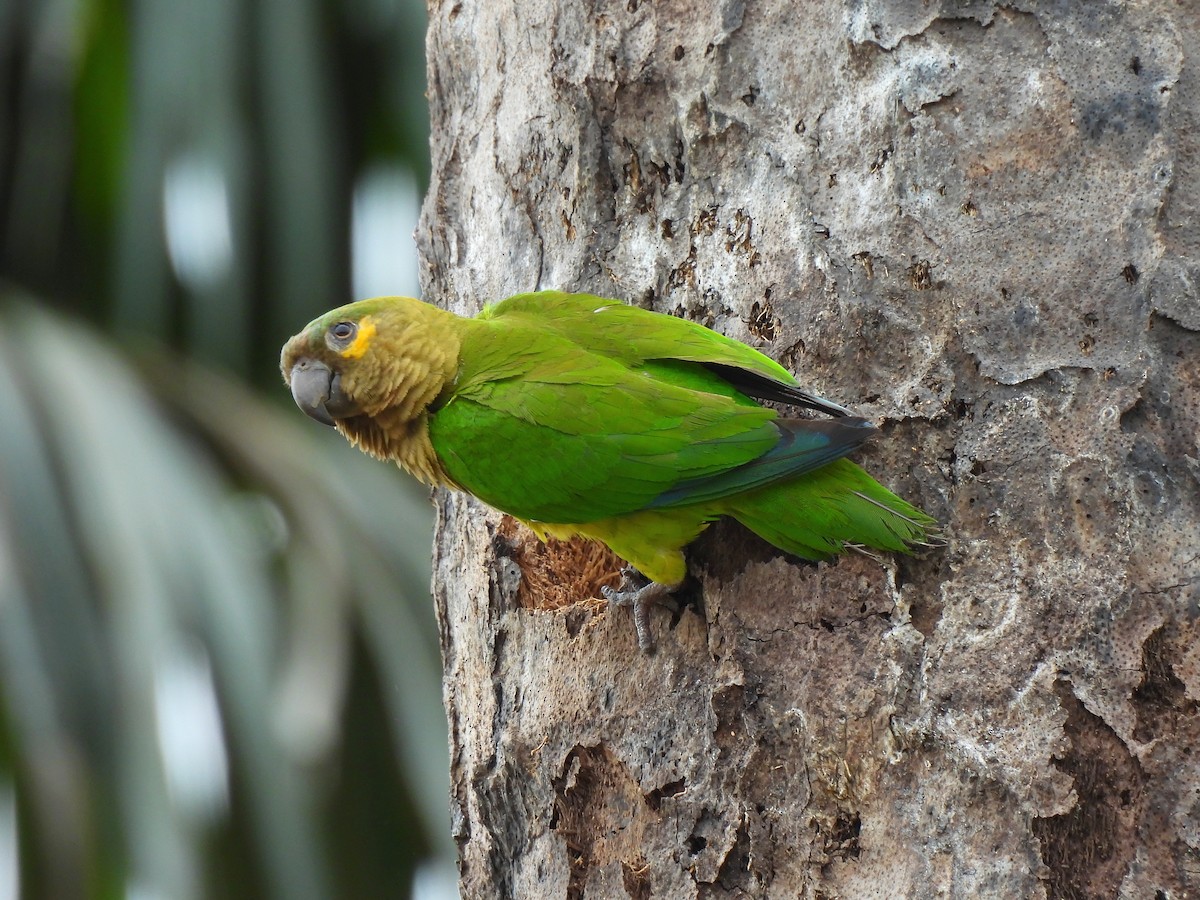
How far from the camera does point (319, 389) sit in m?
2.63

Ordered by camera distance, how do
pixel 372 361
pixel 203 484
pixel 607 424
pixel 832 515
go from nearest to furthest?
pixel 832 515 < pixel 607 424 < pixel 372 361 < pixel 203 484

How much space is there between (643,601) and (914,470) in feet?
2.01

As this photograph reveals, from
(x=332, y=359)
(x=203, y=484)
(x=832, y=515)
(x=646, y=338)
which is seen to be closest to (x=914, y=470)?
(x=832, y=515)

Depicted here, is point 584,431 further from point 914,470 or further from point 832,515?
point 914,470

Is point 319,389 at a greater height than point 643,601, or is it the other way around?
point 319,389

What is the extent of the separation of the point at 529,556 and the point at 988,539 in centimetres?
120

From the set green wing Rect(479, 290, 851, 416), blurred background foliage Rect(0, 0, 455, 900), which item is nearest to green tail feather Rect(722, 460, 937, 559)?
green wing Rect(479, 290, 851, 416)

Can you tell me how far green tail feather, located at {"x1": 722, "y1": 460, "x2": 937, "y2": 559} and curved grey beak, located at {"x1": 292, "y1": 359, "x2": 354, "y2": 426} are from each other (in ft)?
3.39

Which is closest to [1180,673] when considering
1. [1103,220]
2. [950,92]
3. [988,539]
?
[988,539]

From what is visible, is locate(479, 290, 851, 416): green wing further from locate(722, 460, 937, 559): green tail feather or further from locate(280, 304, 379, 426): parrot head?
locate(280, 304, 379, 426): parrot head

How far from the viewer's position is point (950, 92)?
6.71ft

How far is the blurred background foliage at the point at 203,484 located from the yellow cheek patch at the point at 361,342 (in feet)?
7.19

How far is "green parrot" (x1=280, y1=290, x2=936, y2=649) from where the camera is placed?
78.7 inches

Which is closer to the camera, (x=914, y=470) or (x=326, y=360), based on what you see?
(x=914, y=470)
